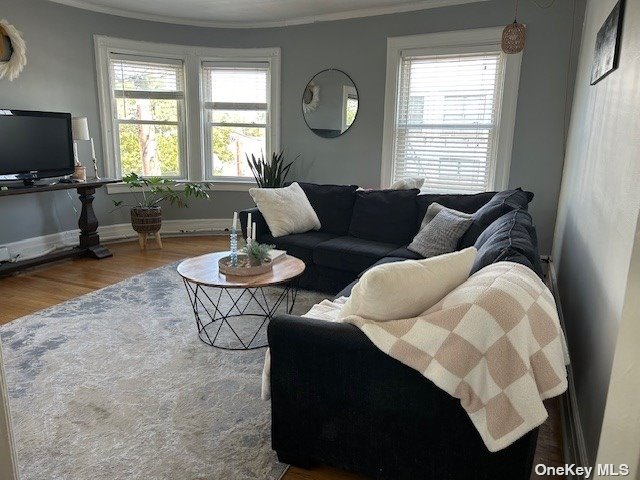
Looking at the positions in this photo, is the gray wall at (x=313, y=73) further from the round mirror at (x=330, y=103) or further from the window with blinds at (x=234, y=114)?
the window with blinds at (x=234, y=114)

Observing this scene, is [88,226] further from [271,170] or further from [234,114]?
[234,114]

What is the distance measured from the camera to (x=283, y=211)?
3865 millimetres

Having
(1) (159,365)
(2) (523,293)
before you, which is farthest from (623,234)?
(1) (159,365)

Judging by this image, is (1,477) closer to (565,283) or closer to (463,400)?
(463,400)

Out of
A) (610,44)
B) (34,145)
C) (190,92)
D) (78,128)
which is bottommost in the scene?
(34,145)

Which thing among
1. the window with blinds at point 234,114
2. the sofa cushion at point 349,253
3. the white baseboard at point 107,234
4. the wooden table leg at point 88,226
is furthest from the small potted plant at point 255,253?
the window with blinds at point 234,114

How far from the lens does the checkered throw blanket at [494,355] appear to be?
130 cm

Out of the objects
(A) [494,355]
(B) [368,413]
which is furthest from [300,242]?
(A) [494,355]

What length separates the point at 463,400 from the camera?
1349 millimetres

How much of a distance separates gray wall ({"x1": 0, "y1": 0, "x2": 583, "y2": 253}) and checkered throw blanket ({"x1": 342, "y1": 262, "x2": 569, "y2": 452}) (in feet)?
11.2

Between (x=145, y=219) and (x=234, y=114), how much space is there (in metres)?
1.77

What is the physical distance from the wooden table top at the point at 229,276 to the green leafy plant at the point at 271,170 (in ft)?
7.75

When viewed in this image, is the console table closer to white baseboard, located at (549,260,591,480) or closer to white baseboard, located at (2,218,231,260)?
white baseboard, located at (2,218,231,260)

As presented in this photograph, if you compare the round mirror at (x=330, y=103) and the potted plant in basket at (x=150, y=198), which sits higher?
the round mirror at (x=330, y=103)
